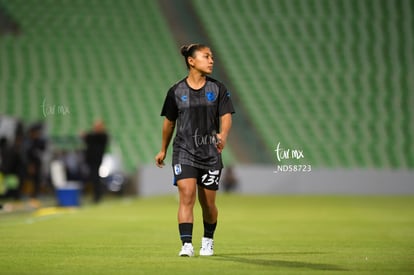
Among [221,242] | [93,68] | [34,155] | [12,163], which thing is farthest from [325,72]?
[221,242]

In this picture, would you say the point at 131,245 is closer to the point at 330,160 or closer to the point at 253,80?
the point at 330,160

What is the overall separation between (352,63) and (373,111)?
268 cm

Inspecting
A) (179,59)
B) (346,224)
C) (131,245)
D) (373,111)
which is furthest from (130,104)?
(131,245)

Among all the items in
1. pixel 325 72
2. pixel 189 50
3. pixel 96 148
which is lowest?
pixel 189 50

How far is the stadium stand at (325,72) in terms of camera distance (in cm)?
2864

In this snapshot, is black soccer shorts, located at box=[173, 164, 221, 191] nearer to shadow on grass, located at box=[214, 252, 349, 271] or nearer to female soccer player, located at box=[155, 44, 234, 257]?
female soccer player, located at box=[155, 44, 234, 257]

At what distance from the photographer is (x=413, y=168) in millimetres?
28172

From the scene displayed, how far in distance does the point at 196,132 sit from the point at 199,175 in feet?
1.24

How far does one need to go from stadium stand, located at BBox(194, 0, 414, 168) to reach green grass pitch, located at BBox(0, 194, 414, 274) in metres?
11.5

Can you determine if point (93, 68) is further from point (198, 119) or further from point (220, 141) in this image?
point (220, 141)

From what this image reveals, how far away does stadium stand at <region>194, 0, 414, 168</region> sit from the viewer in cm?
2864

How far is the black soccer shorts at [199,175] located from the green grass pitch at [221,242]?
0.64 meters

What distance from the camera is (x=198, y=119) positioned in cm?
791

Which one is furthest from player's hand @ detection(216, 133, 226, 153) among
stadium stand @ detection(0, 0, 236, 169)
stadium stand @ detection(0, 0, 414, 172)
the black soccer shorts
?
stadium stand @ detection(0, 0, 414, 172)
